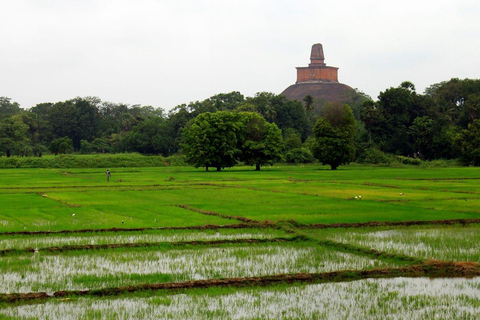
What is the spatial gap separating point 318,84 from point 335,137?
3261 inches

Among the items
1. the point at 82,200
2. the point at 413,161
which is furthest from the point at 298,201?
the point at 413,161

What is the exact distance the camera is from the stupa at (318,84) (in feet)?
455

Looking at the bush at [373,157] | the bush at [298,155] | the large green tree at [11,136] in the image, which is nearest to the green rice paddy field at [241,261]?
the bush at [373,157]

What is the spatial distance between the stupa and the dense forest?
78.6 ft

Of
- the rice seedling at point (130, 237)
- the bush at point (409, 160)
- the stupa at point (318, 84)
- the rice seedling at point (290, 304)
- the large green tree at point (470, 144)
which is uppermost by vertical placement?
the stupa at point (318, 84)

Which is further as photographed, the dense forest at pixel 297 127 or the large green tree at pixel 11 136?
the large green tree at pixel 11 136

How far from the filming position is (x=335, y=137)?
6712 centimetres

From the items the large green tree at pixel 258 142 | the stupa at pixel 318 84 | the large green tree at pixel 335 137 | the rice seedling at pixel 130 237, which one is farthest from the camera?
the stupa at pixel 318 84

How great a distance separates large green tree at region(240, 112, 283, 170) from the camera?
6788cm

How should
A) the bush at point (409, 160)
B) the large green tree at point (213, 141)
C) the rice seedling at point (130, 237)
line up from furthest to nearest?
the bush at point (409, 160) < the large green tree at point (213, 141) < the rice seedling at point (130, 237)

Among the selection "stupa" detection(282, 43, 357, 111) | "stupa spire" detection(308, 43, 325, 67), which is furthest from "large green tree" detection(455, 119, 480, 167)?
"stupa spire" detection(308, 43, 325, 67)

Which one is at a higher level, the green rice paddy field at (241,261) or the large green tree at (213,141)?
the large green tree at (213,141)

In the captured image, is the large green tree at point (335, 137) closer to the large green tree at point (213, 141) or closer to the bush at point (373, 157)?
the bush at point (373, 157)

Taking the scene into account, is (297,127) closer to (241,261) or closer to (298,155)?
(298,155)
